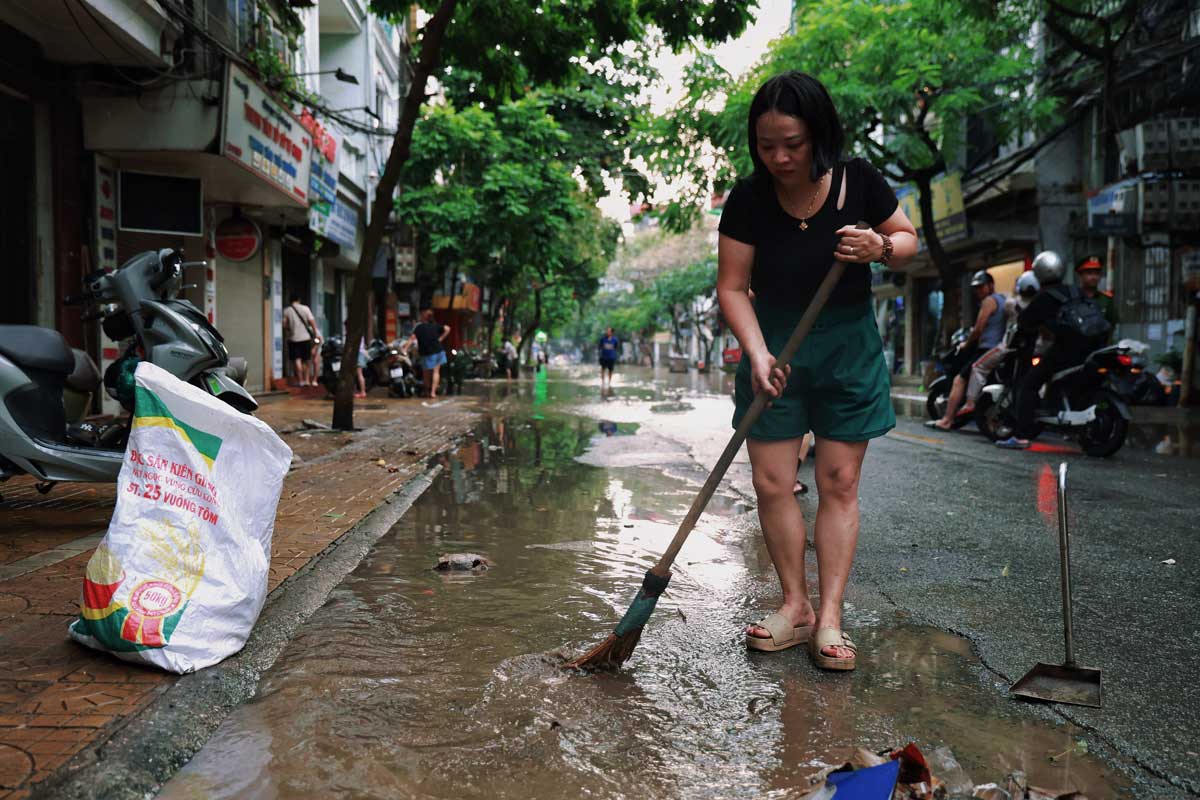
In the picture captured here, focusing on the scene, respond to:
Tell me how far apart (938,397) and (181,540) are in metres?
10.0

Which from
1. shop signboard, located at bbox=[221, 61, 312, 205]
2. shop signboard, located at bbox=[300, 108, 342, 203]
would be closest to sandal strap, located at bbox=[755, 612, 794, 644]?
shop signboard, located at bbox=[221, 61, 312, 205]

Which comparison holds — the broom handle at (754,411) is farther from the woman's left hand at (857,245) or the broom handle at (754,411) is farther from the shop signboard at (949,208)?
the shop signboard at (949,208)

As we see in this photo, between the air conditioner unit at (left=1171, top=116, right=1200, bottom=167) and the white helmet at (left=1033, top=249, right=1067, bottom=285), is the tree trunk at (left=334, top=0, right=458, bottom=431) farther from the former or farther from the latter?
the air conditioner unit at (left=1171, top=116, right=1200, bottom=167)

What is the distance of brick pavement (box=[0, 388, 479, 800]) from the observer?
1.97 metres

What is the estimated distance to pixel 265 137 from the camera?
11.2 m

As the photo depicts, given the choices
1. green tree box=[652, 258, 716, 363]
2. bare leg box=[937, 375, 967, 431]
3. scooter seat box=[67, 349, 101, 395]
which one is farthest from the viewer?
green tree box=[652, 258, 716, 363]

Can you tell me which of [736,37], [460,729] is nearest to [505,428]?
[736,37]

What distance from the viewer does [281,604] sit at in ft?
9.93

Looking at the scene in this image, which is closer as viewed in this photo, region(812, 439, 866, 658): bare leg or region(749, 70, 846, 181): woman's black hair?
region(749, 70, 846, 181): woman's black hair

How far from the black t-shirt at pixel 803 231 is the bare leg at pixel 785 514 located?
453 millimetres

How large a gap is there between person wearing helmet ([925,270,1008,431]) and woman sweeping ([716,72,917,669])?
7.02 metres

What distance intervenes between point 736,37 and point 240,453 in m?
7.44

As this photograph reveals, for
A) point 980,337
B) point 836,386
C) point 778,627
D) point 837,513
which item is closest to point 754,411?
point 836,386

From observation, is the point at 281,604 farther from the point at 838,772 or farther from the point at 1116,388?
the point at 1116,388
